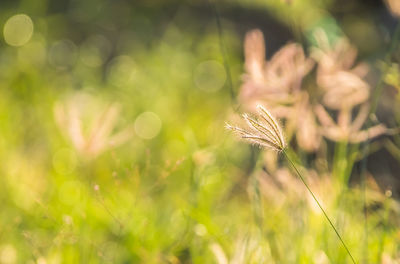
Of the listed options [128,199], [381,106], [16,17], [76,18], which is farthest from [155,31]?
[128,199]

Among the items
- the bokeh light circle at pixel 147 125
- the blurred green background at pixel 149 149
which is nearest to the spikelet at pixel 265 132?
the blurred green background at pixel 149 149

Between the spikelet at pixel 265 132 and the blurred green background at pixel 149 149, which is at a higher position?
the spikelet at pixel 265 132

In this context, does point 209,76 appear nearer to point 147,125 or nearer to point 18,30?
point 147,125

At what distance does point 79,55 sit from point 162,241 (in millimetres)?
2181

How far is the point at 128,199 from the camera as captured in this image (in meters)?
1.84

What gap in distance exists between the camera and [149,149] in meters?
1.25

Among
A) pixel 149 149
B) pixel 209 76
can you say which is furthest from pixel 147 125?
pixel 149 149

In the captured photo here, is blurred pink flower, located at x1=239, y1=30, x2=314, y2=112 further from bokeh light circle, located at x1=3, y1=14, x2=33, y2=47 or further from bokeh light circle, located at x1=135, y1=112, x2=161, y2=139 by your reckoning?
bokeh light circle, located at x1=3, y1=14, x2=33, y2=47

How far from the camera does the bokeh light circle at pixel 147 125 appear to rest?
8.56ft

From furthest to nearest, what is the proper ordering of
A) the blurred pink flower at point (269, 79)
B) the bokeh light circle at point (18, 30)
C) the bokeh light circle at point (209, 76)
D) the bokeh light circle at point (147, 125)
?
the bokeh light circle at point (209, 76), the bokeh light circle at point (18, 30), the bokeh light circle at point (147, 125), the blurred pink flower at point (269, 79)

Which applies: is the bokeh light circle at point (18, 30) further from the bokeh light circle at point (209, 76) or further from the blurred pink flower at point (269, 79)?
the blurred pink flower at point (269, 79)

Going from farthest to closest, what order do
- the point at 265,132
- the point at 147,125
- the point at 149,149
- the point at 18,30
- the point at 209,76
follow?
1. the point at 209,76
2. the point at 18,30
3. the point at 147,125
4. the point at 149,149
5. the point at 265,132

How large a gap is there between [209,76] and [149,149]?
2.35 meters

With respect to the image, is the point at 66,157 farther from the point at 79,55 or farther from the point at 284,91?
the point at 79,55
